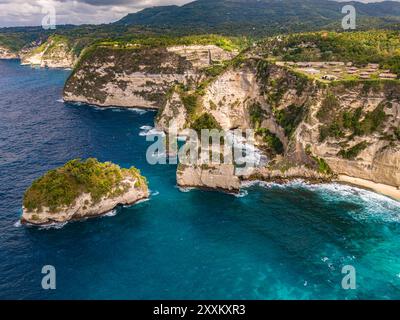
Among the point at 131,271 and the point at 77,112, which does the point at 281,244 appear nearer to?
the point at 131,271

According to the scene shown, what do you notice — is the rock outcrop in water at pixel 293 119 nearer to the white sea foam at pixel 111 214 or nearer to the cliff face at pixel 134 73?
the white sea foam at pixel 111 214

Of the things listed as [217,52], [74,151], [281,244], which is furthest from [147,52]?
[281,244]

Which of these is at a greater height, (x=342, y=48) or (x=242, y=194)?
(x=342, y=48)

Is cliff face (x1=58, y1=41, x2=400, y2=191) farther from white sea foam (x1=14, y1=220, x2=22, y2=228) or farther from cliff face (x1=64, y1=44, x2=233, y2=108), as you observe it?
white sea foam (x1=14, y1=220, x2=22, y2=228)

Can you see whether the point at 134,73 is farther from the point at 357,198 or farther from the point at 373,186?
the point at 357,198

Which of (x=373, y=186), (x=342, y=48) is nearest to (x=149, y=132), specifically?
(x=342, y=48)

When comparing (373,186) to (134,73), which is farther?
(134,73)

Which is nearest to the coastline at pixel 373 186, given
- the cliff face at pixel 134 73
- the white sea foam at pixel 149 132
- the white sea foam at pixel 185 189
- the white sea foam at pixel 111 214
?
the white sea foam at pixel 185 189
